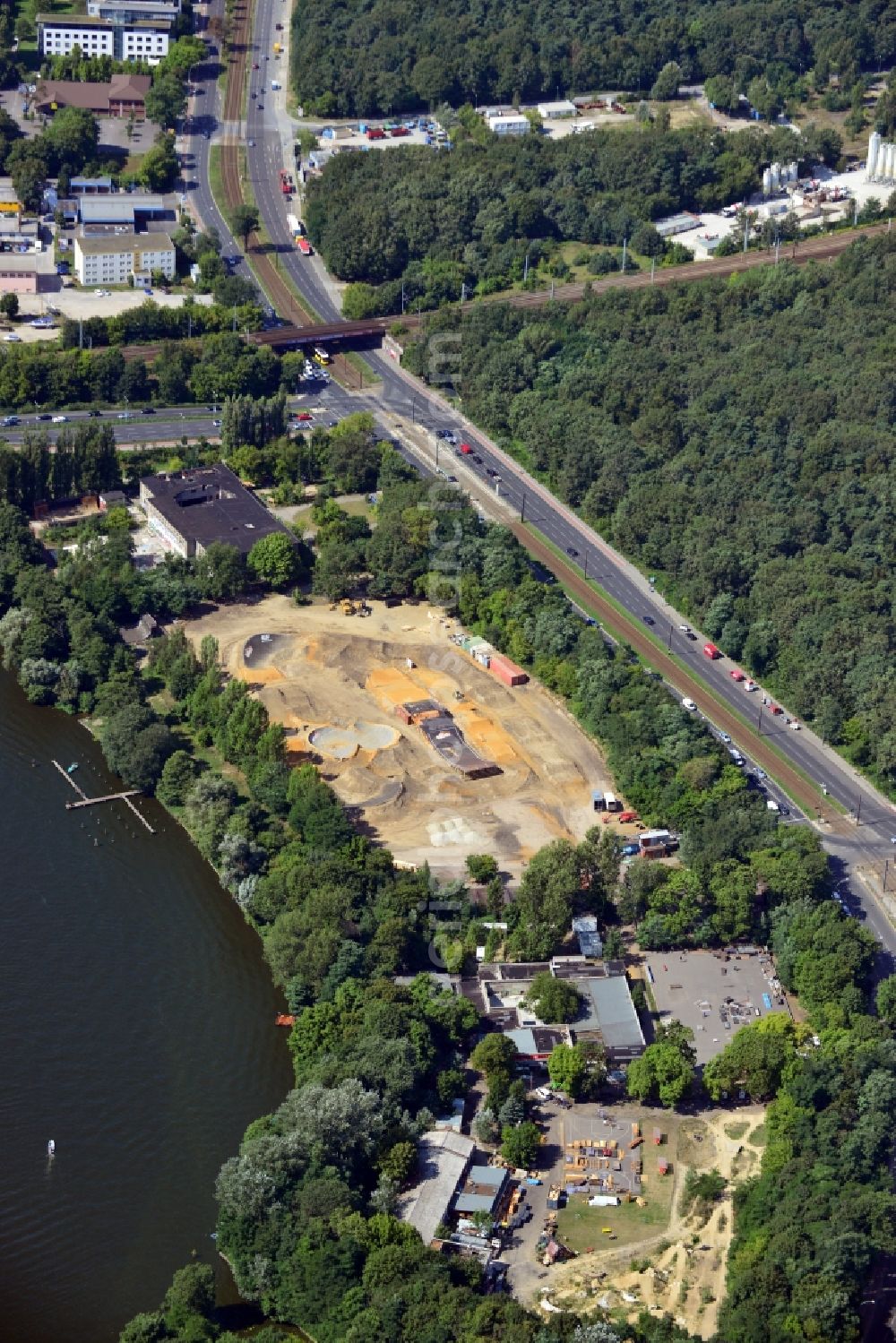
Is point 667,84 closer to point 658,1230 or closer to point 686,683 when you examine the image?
point 686,683

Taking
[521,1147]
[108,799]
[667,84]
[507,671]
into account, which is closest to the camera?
[521,1147]

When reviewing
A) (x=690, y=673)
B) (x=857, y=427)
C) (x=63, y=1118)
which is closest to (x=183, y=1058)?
(x=63, y=1118)

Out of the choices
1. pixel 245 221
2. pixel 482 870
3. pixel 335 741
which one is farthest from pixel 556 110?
pixel 482 870

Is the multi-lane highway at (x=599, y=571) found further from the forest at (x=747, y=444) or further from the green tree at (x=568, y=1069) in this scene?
the green tree at (x=568, y=1069)

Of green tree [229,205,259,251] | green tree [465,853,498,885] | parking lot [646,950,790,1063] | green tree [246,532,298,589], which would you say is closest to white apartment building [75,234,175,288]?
green tree [229,205,259,251]

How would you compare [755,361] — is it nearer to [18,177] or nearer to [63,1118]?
[18,177]

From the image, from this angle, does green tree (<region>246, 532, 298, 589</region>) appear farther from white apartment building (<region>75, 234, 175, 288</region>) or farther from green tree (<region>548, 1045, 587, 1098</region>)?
green tree (<region>548, 1045, 587, 1098</region>)

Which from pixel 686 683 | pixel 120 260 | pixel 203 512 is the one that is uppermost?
pixel 120 260
